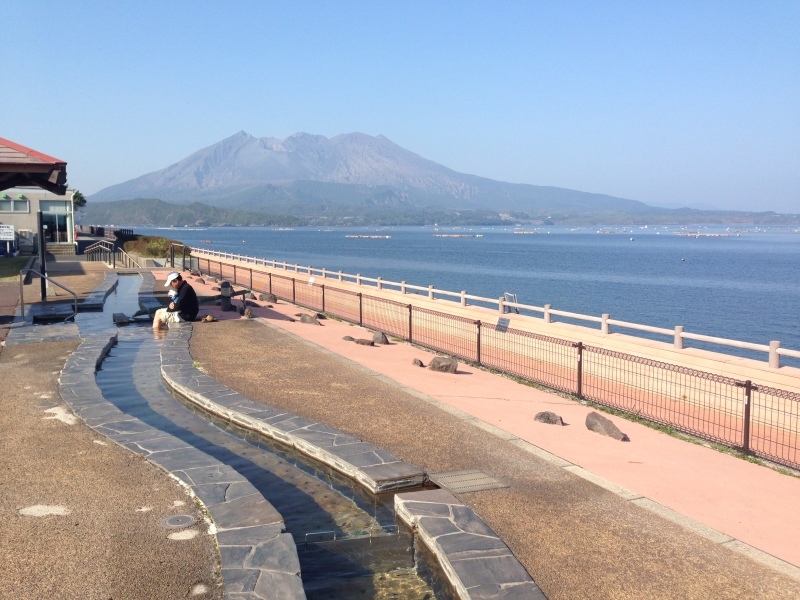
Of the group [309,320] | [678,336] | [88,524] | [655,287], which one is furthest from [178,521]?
[655,287]

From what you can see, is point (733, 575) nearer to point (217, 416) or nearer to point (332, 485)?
point (332, 485)

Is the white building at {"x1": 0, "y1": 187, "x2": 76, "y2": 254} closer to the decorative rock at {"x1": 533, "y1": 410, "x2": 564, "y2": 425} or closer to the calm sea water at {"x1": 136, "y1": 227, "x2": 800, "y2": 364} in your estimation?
the calm sea water at {"x1": 136, "y1": 227, "x2": 800, "y2": 364}

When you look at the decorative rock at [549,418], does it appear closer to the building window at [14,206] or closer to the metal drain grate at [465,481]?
the metal drain grate at [465,481]

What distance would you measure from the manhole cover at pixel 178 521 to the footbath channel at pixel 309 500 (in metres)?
0.18

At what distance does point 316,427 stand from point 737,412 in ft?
22.9

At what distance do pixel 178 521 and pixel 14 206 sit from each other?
157 feet

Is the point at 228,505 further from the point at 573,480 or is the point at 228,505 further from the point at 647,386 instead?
the point at 647,386

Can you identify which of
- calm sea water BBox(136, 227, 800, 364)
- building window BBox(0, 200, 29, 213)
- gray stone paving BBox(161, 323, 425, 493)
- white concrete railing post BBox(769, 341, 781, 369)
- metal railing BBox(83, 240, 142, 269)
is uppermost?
building window BBox(0, 200, 29, 213)

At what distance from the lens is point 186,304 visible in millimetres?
16500

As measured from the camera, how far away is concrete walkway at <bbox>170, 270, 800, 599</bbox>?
4.91m

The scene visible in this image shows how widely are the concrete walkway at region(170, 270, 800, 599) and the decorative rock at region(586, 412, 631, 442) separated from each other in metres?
0.13

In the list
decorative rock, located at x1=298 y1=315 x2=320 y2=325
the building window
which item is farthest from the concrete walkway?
the building window

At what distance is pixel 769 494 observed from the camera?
692 centimetres

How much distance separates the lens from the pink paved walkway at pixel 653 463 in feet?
19.8
